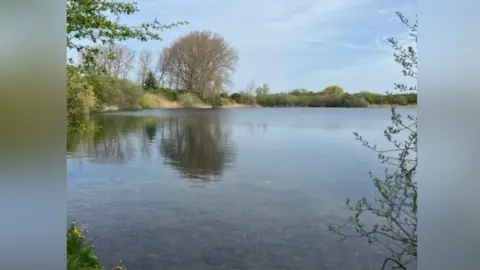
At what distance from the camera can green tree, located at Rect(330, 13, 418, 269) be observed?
199 cm

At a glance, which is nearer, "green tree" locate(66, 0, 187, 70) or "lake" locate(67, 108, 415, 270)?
"green tree" locate(66, 0, 187, 70)

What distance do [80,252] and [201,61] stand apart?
1229 millimetres

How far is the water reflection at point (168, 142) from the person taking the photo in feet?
7.34

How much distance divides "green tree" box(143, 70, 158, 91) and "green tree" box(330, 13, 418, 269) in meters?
1.20

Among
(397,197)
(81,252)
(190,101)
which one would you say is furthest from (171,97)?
(397,197)

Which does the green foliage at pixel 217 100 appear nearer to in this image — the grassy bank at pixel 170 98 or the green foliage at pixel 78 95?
the grassy bank at pixel 170 98

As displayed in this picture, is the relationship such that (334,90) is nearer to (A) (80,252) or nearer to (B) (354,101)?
(B) (354,101)

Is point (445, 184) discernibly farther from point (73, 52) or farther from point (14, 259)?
point (73, 52)

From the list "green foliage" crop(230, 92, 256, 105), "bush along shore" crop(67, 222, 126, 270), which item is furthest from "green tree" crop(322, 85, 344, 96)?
"bush along shore" crop(67, 222, 126, 270)

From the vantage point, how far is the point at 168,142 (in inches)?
91.2

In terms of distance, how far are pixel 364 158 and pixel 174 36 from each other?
49.7 inches

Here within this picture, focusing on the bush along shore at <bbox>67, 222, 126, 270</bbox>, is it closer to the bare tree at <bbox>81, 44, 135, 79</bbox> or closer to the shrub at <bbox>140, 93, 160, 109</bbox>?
the shrub at <bbox>140, 93, 160, 109</bbox>

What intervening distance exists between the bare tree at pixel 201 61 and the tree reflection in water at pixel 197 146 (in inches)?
8.2

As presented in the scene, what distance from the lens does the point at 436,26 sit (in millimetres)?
979
